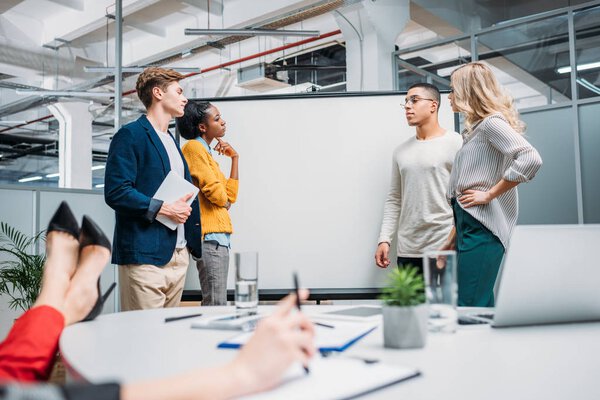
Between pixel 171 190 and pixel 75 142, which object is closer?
pixel 171 190

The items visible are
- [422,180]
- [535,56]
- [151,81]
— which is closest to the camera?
[151,81]

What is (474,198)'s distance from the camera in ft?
6.47

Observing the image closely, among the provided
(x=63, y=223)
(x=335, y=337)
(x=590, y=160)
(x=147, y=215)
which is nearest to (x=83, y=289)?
(x=63, y=223)

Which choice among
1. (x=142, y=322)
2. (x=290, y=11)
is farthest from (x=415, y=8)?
(x=142, y=322)

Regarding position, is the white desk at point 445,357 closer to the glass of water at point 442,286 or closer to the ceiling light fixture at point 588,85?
the glass of water at point 442,286

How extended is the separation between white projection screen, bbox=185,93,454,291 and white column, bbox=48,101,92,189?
609cm

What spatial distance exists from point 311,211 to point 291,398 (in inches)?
96.0

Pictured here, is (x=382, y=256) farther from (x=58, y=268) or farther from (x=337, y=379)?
(x=337, y=379)

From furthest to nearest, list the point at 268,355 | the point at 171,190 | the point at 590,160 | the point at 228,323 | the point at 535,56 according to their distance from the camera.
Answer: the point at 535,56
the point at 590,160
the point at 171,190
the point at 228,323
the point at 268,355

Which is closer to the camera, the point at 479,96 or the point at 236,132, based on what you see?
the point at 479,96

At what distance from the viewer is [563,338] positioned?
962mm

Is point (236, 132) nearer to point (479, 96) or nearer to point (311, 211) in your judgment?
point (311, 211)

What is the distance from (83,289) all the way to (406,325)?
2.20 ft

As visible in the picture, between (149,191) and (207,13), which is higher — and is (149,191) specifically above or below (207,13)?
below
